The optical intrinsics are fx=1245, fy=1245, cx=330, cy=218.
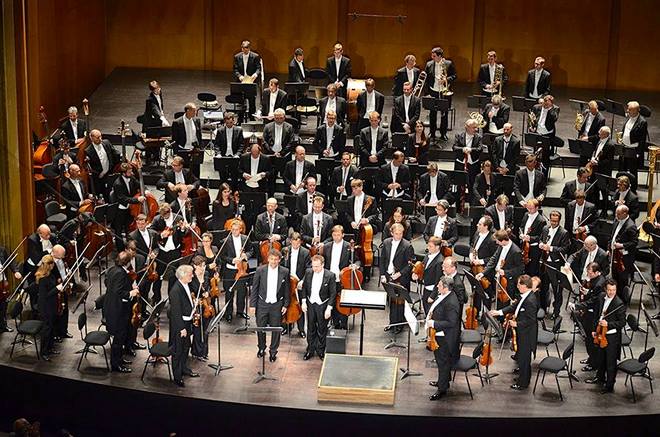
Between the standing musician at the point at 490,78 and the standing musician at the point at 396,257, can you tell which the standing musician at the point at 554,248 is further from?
the standing musician at the point at 490,78

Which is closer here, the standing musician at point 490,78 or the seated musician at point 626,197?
the seated musician at point 626,197

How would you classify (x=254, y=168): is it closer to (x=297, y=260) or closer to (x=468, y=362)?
(x=297, y=260)

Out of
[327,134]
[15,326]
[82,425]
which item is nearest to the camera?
[82,425]

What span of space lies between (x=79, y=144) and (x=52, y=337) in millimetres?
3142

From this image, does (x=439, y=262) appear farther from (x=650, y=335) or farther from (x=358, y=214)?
(x=650, y=335)

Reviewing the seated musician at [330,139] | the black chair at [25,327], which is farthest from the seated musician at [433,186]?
the black chair at [25,327]

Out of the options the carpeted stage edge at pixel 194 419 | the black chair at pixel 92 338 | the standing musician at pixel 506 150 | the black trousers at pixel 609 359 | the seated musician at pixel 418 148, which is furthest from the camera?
the seated musician at pixel 418 148

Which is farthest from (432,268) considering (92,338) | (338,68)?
(338,68)

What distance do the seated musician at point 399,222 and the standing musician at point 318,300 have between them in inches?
46.9

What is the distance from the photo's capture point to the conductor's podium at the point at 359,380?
38.0 feet

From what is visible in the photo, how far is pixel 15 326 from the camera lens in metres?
13.1

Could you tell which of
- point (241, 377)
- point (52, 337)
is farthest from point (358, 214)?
point (52, 337)

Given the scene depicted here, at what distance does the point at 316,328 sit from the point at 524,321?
2109mm

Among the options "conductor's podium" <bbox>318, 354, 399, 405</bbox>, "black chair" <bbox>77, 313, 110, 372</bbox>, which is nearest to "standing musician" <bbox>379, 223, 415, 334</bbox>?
"conductor's podium" <bbox>318, 354, 399, 405</bbox>
